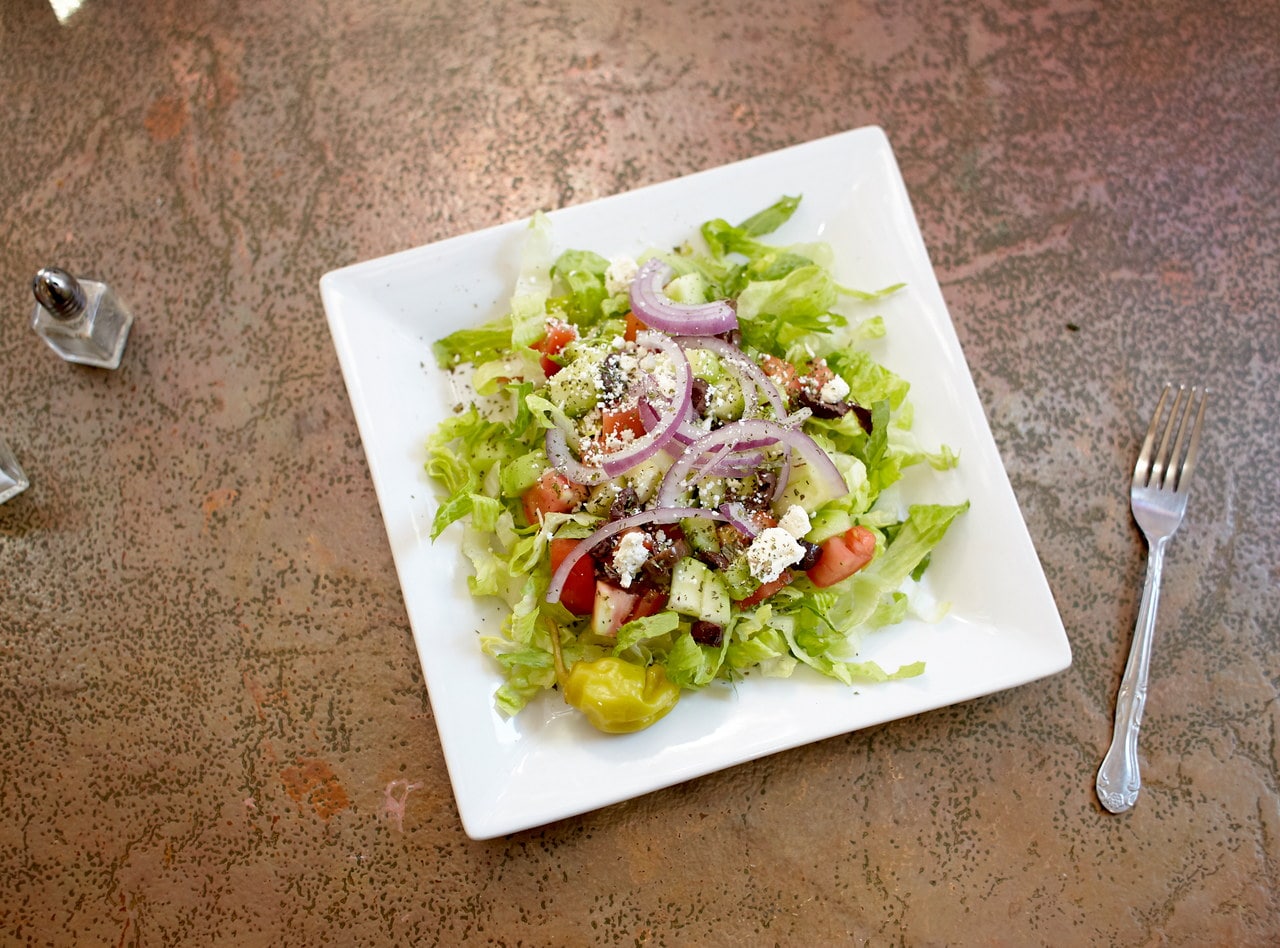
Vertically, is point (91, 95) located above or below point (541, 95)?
above

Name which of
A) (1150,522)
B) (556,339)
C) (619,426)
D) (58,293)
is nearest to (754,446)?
(619,426)

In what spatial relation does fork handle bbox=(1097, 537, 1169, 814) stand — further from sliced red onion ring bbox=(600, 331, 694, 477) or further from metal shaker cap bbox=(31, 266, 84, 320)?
metal shaker cap bbox=(31, 266, 84, 320)

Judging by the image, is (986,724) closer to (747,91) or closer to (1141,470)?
(1141,470)

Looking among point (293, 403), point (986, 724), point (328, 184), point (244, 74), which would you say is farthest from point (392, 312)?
point (986, 724)

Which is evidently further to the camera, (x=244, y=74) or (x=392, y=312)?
(x=244, y=74)

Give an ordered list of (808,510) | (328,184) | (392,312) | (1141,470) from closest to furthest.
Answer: (808,510) → (392,312) → (1141,470) → (328,184)

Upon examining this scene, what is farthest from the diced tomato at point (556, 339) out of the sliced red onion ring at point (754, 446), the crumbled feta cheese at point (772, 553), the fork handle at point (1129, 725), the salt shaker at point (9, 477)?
the fork handle at point (1129, 725)

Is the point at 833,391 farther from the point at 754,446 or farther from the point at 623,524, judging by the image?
the point at 623,524

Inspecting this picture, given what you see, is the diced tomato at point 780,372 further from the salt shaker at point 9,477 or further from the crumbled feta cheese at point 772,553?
the salt shaker at point 9,477
